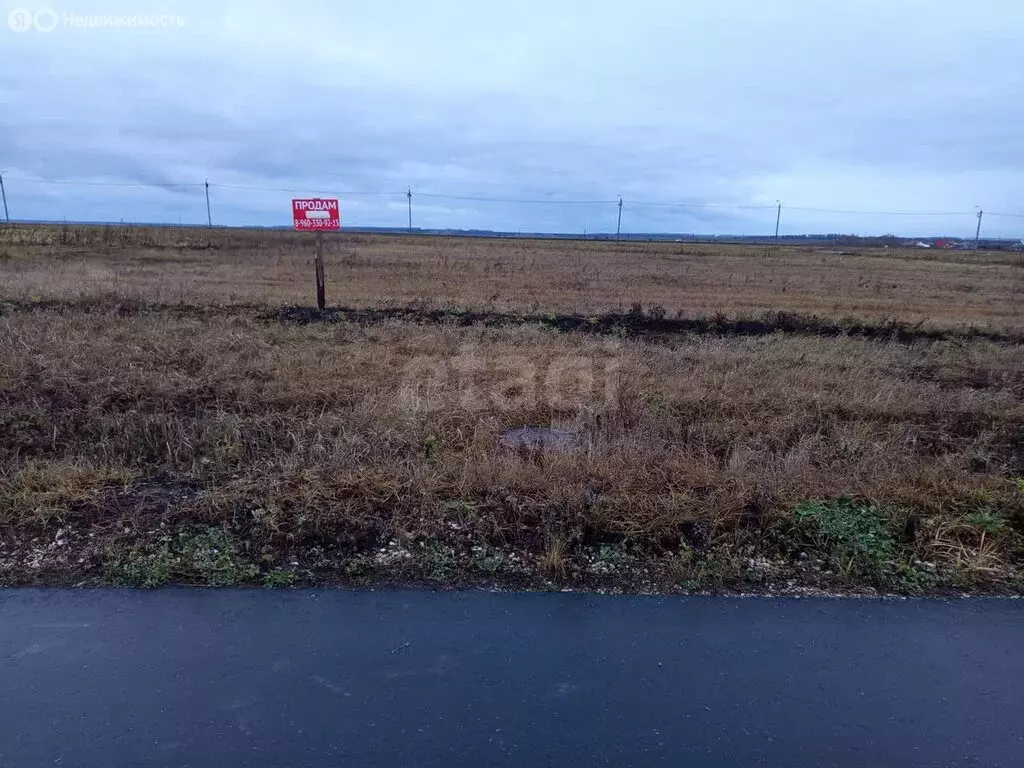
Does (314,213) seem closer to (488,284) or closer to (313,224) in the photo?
(313,224)

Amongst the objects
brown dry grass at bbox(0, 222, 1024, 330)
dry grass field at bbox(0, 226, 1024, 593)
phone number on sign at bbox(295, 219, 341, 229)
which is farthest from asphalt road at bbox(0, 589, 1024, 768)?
brown dry grass at bbox(0, 222, 1024, 330)

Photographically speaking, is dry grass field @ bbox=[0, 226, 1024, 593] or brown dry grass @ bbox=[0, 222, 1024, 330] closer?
dry grass field @ bbox=[0, 226, 1024, 593]

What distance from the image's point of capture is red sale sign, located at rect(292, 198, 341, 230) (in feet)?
44.8

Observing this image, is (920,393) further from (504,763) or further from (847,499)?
(504,763)

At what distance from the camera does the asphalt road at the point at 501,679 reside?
2.89 m

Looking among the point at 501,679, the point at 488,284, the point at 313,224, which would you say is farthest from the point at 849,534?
the point at 488,284

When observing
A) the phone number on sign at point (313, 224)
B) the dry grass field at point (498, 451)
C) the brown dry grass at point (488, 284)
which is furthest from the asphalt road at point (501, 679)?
the brown dry grass at point (488, 284)

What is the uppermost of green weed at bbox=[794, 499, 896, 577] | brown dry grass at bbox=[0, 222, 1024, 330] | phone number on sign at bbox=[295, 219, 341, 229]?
phone number on sign at bbox=[295, 219, 341, 229]

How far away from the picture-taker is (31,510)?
4676 mm

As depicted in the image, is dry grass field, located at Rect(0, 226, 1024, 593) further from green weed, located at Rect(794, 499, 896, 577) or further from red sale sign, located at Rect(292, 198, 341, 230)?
red sale sign, located at Rect(292, 198, 341, 230)

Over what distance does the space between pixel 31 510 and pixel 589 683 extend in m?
4.05

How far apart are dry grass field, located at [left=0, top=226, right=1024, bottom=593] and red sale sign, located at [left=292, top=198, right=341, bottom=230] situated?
204cm

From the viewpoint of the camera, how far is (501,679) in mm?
3311

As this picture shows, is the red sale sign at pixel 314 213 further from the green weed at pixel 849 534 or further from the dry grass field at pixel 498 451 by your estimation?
the green weed at pixel 849 534
